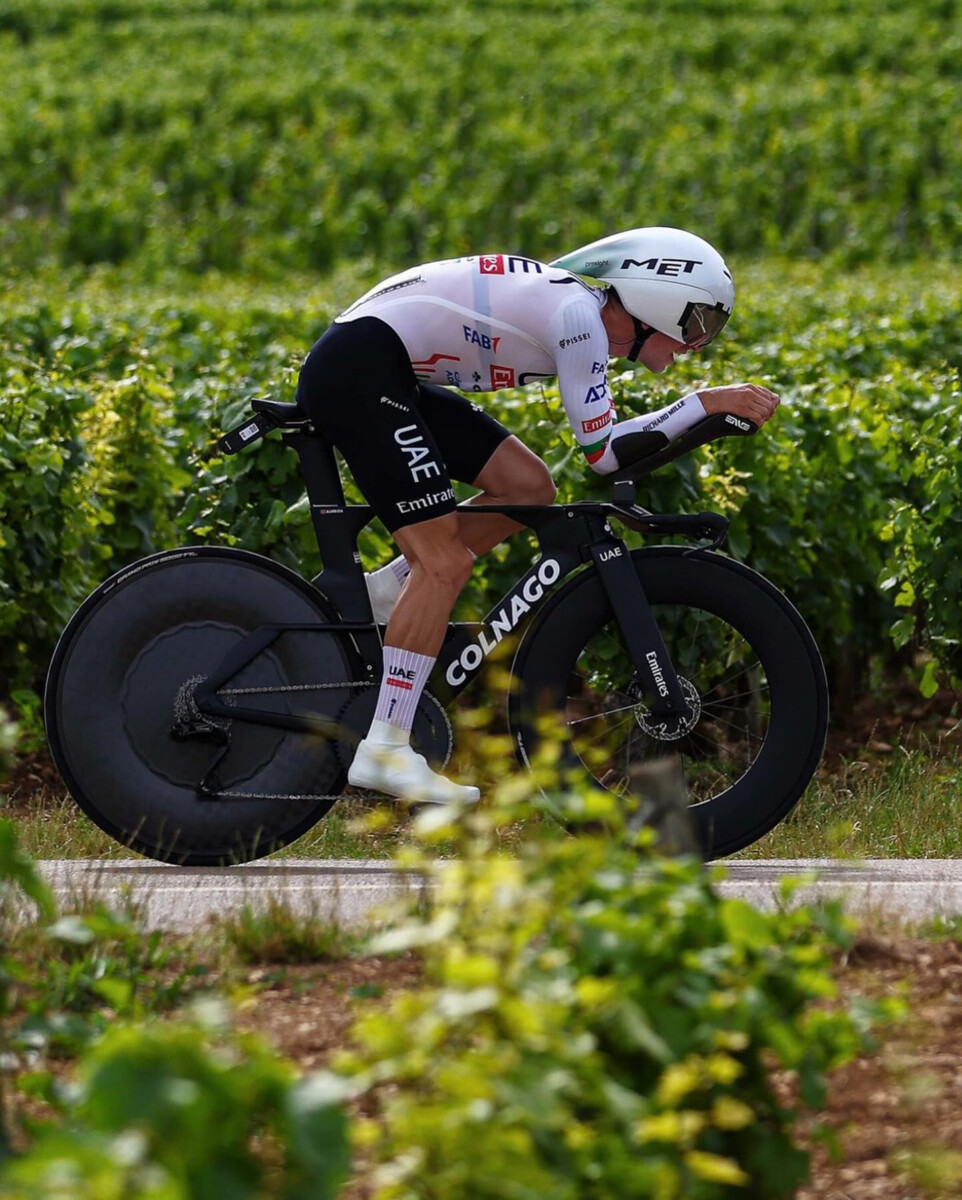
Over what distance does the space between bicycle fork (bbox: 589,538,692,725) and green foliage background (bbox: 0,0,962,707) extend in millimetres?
1997

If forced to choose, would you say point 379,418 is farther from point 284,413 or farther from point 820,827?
point 820,827

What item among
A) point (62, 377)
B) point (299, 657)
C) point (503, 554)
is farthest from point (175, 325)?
point (299, 657)

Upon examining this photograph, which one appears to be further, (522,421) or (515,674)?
(522,421)

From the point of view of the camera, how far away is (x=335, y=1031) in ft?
12.6

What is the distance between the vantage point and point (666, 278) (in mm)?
5414

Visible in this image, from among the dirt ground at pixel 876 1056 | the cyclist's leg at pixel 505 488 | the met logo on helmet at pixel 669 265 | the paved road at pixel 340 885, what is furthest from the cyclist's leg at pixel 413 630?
the dirt ground at pixel 876 1056

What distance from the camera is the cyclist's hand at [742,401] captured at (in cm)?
550

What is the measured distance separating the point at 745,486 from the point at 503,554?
1.07 m

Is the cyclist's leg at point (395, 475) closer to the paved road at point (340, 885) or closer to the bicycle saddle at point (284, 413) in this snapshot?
the bicycle saddle at point (284, 413)

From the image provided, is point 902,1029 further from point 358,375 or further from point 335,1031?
point 358,375

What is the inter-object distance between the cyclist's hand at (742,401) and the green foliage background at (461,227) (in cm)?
198

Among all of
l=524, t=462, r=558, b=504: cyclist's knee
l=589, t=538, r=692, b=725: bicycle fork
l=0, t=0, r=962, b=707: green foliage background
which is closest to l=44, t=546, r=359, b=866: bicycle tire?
l=524, t=462, r=558, b=504: cyclist's knee

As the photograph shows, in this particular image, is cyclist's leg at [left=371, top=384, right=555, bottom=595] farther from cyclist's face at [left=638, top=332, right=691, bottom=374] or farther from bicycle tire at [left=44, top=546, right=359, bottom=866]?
cyclist's face at [left=638, top=332, right=691, bottom=374]

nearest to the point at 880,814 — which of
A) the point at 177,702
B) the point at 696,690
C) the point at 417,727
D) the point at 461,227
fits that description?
the point at 696,690
